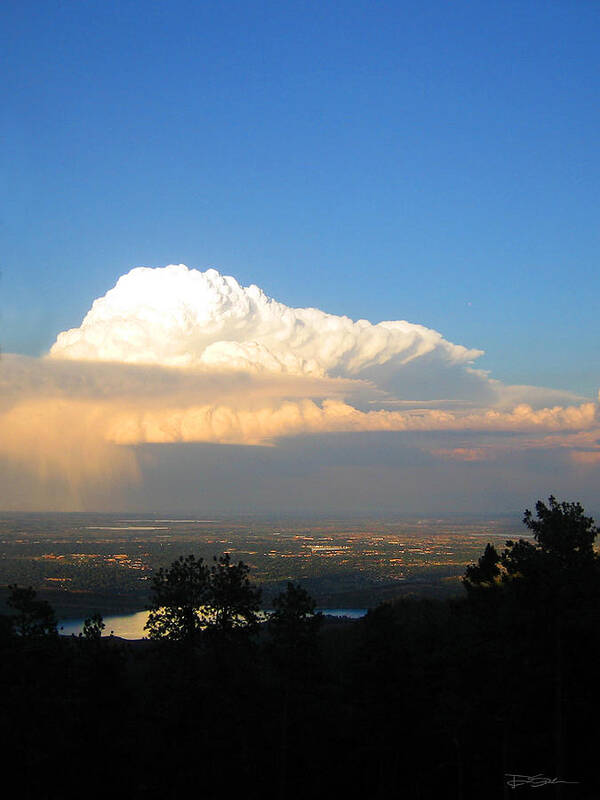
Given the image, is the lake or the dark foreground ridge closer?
the dark foreground ridge

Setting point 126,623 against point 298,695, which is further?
point 126,623

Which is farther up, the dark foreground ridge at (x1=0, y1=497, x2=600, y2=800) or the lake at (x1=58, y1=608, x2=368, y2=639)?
the dark foreground ridge at (x1=0, y1=497, x2=600, y2=800)

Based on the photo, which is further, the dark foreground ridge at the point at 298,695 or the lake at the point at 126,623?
the lake at the point at 126,623

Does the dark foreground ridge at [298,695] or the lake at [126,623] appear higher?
the dark foreground ridge at [298,695]

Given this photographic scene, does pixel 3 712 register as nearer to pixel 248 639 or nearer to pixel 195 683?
pixel 195 683

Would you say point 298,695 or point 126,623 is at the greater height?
point 298,695
